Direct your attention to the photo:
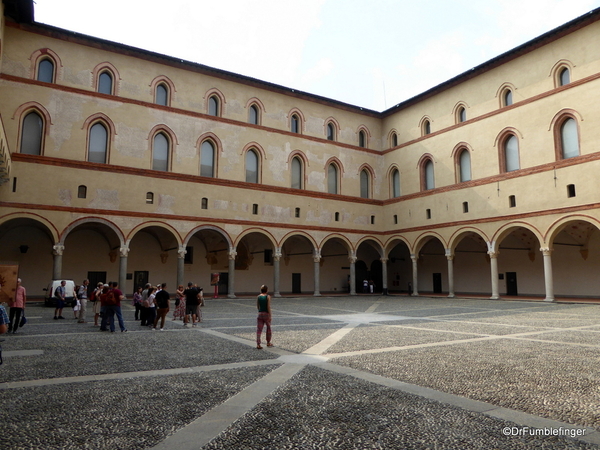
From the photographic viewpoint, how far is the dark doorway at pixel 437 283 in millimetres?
34062

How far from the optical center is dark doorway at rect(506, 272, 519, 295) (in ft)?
95.9

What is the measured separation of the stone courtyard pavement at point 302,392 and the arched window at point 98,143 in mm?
14800

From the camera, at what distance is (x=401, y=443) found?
13.2ft

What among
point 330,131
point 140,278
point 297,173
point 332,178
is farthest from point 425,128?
point 140,278

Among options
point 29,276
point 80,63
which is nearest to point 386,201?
point 80,63

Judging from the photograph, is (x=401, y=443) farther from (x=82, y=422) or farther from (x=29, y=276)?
(x=29, y=276)

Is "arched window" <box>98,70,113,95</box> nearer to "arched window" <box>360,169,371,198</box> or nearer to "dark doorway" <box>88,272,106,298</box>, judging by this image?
"dark doorway" <box>88,272,106,298</box>

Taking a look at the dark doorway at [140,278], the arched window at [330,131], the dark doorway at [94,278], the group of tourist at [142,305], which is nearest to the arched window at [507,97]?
the arched window at [330,131]

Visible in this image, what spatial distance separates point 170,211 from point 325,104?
46.0 ft

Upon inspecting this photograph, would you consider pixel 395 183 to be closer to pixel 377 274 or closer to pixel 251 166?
pixel 377 274

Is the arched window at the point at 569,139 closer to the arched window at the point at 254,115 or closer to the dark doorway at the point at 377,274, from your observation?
the arched window at the point at 254,115

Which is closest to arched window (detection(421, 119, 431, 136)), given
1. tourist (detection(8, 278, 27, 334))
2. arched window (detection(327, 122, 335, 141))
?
arched window (detection(327, 122, 335, 141))

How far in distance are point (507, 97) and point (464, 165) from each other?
15.4 ft

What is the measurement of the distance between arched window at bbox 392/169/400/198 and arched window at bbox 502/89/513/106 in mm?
8935
